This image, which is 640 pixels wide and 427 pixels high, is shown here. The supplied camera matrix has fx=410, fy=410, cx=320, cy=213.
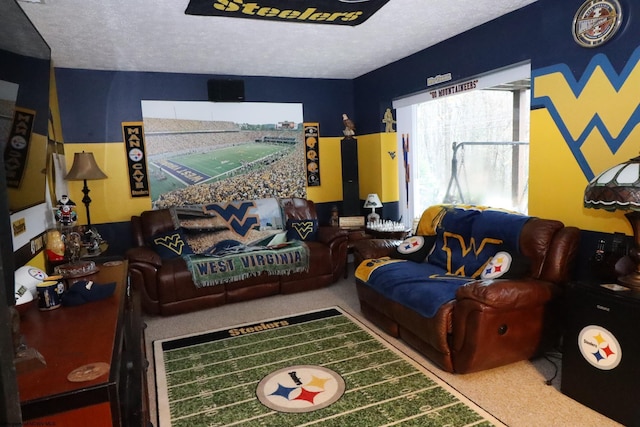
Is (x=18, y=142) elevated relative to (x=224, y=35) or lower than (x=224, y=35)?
lower

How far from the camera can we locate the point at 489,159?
14.2 feet

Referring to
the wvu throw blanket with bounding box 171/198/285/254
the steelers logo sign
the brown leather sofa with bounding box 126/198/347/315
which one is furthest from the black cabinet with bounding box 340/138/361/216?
the steelers logo sign

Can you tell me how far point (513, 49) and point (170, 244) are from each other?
11.5 ft

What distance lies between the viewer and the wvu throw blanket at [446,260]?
2.76 m

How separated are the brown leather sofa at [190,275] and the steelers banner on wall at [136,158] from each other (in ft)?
1.10

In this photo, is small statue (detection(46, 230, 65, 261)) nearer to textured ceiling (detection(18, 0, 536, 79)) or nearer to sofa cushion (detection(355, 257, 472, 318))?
textured ceiling (detection(18, 0, 536, 79))

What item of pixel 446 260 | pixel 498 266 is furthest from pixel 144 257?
pixel 498 266

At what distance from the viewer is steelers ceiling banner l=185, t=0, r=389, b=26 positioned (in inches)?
102

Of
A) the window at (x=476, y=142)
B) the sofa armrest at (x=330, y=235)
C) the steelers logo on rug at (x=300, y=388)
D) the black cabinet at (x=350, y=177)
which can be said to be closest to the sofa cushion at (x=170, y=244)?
the sofa armrest at (x=330, y=235)

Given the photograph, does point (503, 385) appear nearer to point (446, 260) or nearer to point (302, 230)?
point (446, 260)

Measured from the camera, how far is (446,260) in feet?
11.0

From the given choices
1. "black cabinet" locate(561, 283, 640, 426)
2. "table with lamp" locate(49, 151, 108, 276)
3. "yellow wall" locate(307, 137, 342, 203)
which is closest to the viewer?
"black cabinet" locate(561, 283, 640, 426)

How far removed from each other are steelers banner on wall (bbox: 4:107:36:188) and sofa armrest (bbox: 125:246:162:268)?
205 cm

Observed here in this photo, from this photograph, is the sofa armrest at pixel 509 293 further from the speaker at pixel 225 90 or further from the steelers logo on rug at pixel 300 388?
the speaker at pixel 225 90
